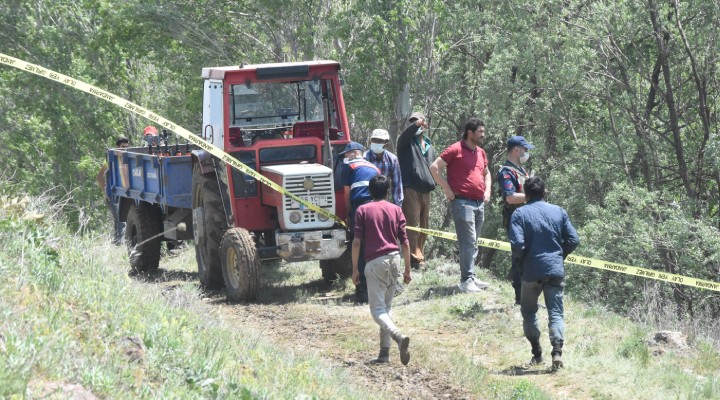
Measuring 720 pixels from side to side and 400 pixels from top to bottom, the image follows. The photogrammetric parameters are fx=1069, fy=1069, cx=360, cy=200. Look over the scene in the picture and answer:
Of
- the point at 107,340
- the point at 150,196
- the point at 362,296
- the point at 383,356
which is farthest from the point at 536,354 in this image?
the point at 150,196

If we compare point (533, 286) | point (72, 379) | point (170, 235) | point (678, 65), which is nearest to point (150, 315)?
point (72, 379)

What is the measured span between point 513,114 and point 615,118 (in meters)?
2.15

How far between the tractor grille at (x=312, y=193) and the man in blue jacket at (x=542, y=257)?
3.38 meters

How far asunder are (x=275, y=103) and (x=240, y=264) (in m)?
2.06

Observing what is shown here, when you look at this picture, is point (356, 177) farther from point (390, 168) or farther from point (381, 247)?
point (381, 247)

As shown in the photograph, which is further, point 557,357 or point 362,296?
point 362,296

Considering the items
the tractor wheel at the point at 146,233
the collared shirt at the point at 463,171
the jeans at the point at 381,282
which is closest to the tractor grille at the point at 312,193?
the collared shirt at the point at 463,171

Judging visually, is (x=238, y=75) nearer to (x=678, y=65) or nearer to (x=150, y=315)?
(x=150, y=315)

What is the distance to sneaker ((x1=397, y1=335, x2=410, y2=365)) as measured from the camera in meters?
8.48

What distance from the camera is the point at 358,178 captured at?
36.3ft

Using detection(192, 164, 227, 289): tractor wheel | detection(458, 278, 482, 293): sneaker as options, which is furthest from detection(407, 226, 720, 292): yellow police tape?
detection(192, 164, 227, 289): tractor wheel

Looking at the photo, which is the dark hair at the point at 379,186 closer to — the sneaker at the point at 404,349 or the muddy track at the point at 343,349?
the sneaker at the point at 404,349

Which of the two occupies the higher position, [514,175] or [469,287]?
[514,175]

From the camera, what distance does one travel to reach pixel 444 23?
70.7ft
